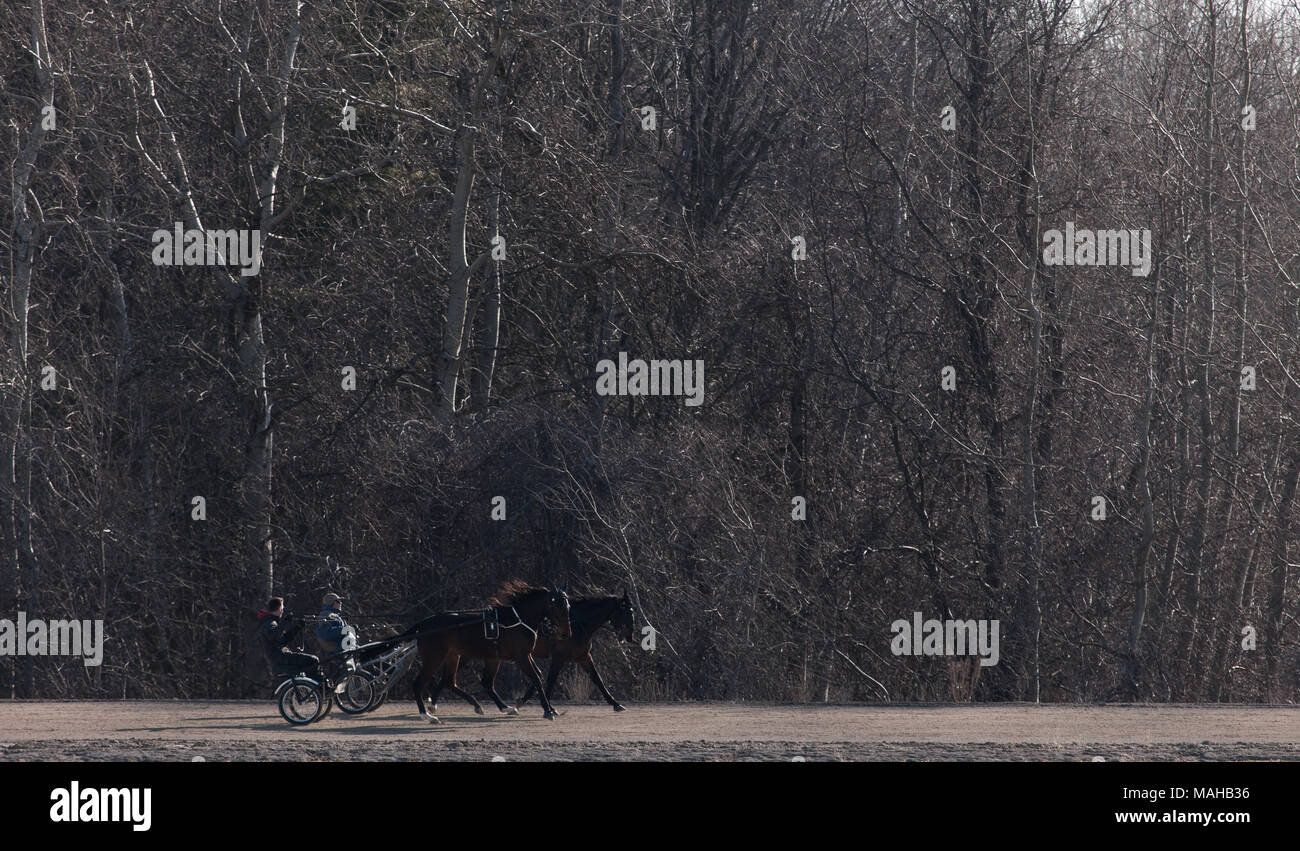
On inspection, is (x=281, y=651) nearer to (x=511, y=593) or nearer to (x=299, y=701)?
(x=299, y=701)

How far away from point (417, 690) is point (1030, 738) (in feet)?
21.1

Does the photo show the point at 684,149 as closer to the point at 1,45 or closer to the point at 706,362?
the point at 706,362

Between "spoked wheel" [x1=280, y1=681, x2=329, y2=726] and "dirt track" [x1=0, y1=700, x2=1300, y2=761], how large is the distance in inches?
6.0

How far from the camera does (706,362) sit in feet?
92.3

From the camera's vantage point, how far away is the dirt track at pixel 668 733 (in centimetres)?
1330

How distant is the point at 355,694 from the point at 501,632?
76.6 inches

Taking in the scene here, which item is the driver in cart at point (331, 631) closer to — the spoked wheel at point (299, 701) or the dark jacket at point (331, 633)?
the dark jacket at point (331, 633)

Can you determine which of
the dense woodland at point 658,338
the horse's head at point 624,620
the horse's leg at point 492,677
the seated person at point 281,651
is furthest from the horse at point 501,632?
the dense woodland at point 658,338

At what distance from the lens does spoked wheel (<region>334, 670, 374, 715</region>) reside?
15.8m

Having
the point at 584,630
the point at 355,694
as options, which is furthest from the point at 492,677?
the point at 355,694

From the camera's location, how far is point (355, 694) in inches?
638

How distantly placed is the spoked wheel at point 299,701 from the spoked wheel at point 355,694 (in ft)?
1.66

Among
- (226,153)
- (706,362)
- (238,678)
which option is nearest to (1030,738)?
(706,362)

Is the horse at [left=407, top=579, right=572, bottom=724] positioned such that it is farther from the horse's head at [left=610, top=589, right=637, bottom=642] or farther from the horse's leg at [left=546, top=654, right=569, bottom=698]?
the horse's head at [left=610, top=589, right=637, bottom=642]
